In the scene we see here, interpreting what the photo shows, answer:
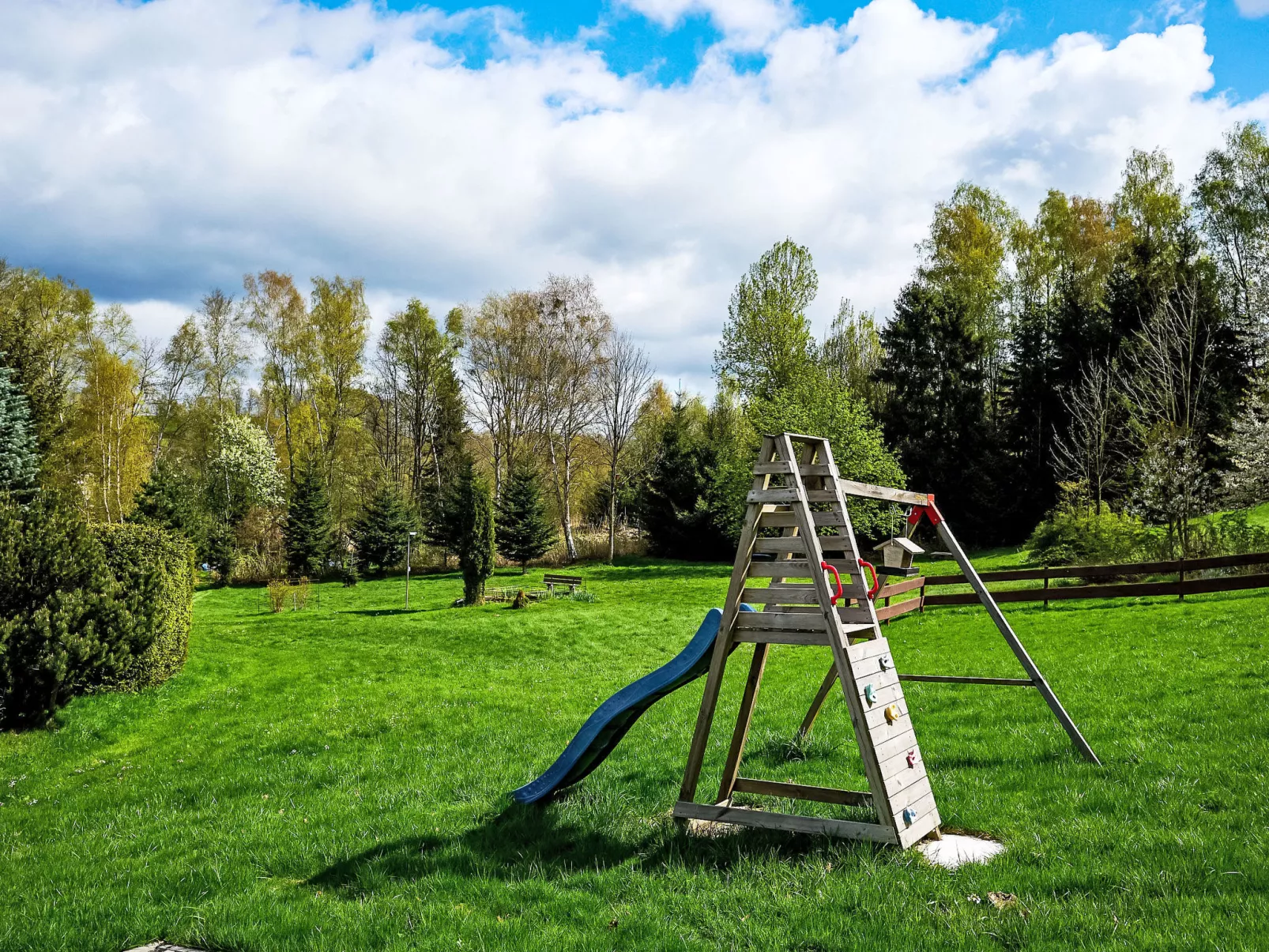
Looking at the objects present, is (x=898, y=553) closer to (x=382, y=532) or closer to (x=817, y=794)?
(x=817, y=794)

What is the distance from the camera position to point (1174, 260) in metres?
31.8

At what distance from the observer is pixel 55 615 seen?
9.45m

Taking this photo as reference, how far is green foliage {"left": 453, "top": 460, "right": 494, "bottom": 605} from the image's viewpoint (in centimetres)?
2256

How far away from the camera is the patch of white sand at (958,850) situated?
4008 mm

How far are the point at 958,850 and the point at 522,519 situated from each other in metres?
31.6

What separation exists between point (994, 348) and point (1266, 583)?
93.9ft

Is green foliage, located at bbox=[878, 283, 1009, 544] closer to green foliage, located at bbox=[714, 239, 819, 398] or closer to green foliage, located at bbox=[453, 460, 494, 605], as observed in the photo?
green foliage, located at bbox=[714, 239, 819, 398]

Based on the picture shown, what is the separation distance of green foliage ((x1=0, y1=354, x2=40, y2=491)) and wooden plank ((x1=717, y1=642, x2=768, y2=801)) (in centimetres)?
2052

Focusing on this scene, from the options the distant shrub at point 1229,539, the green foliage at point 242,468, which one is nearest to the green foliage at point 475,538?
the distant shrub at point 1229,539

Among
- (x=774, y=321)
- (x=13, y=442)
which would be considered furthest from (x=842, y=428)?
(x=13, y=442)

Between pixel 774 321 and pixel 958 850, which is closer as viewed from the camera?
pixel 958 850

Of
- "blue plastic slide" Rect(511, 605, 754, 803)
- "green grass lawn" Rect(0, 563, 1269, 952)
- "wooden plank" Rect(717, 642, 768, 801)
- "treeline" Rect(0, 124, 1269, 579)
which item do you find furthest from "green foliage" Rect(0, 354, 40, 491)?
"wooden plank" Rect(717, 642, 768, 801)

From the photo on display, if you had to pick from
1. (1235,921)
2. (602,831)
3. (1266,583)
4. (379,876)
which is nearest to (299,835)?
(379,876)

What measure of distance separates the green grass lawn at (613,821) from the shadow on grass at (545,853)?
23mm
